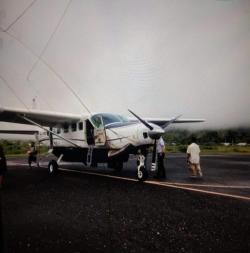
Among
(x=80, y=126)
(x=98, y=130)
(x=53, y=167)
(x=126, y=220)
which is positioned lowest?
→ (x=126, y=220)

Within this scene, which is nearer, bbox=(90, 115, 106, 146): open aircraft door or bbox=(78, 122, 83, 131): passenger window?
bbox=(90, 115, 106, 146): open aircraft door

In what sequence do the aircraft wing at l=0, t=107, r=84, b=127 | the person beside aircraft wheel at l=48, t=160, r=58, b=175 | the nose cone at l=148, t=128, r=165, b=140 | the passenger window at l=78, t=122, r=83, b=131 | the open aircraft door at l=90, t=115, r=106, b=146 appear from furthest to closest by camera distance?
the passenger window at l=78, t=122, r=83, b=131
the person beside aircraft wheel at l=48, t=160, r=58, b=175
the aircraft wing at l=0, t=107, r=84, b=127
the open aircraft door at l=90, t=115, r=106, b=146
the nose cone at l=148, t=128, r=165, b=140

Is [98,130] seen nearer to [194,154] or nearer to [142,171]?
[142,171]

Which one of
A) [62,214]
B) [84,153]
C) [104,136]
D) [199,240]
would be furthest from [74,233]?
[84,153]

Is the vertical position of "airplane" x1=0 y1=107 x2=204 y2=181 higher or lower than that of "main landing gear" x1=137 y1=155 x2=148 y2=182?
higher

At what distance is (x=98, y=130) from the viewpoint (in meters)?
13.5

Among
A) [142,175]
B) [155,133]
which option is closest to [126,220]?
[155,133]

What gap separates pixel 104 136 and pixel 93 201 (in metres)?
5.79

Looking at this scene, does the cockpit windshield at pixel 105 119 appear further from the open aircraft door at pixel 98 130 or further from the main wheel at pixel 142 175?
the main wheel at pixel 142 175

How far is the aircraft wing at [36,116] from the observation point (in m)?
13.9

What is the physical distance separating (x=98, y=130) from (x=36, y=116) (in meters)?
3.40

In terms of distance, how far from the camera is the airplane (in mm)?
11164

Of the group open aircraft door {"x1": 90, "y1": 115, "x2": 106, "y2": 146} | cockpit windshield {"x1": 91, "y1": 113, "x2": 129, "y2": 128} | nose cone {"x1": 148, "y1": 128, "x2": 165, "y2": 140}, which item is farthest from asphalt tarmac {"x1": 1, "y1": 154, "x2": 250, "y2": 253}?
cockpit windshield {"x1": 91, "y1": 113, "x2": 129, "y2": 128}

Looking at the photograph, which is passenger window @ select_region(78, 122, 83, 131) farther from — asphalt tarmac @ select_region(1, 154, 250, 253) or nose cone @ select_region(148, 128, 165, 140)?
asphalt tarmac @ select_region(1, 154, 250, 253)
